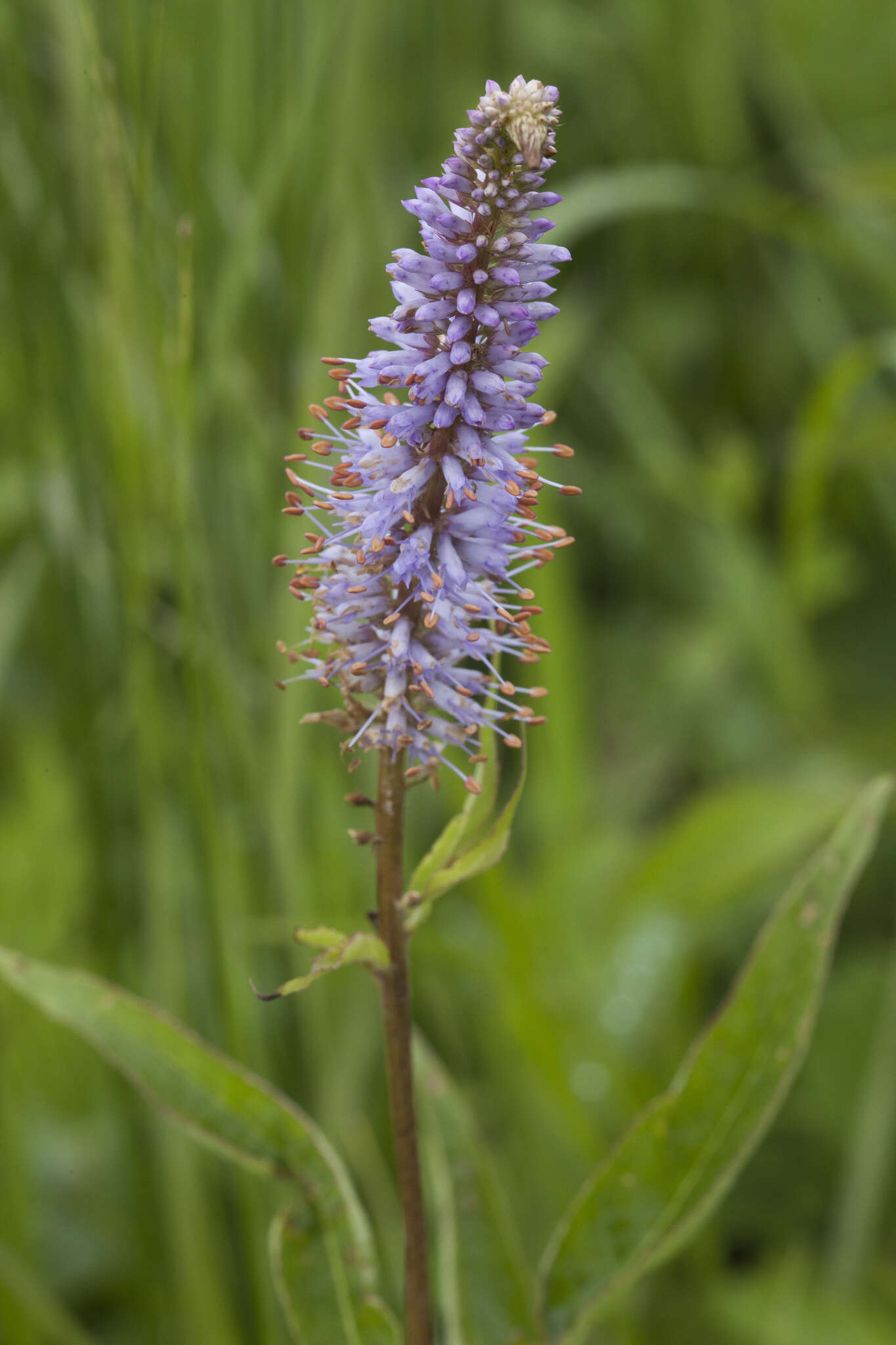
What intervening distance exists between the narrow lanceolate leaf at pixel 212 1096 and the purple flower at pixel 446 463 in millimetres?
484

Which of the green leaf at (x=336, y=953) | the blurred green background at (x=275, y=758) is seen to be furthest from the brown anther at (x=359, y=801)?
the blurred green background at (x=275, y=758)

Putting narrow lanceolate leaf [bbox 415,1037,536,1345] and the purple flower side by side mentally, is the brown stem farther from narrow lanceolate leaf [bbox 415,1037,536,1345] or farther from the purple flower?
narrow lanceolate leaf [bbox 415,1037,536,1345]

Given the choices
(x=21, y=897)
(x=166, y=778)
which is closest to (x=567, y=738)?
(x=166, y=778)

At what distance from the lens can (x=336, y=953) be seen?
4.27ft

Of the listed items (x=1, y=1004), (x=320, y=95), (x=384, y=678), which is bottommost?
(x=1, y=1004)

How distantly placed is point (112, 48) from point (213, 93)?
474 mm

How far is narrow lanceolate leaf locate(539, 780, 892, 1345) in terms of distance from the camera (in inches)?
64.8

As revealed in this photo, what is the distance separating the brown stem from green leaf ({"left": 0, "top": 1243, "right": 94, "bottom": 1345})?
1185 millimetres

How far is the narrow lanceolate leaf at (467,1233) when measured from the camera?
1743mm

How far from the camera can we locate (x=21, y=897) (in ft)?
10.1

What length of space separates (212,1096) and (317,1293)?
12.1 inches

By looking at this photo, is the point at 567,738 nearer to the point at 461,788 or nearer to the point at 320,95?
the point at 461,788

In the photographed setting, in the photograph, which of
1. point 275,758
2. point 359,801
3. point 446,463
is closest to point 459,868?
point 359,801

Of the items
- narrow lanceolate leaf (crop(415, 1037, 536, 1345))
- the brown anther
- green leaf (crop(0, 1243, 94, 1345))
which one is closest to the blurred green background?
green leaf (crop(0, 1243, 94, 1345))
